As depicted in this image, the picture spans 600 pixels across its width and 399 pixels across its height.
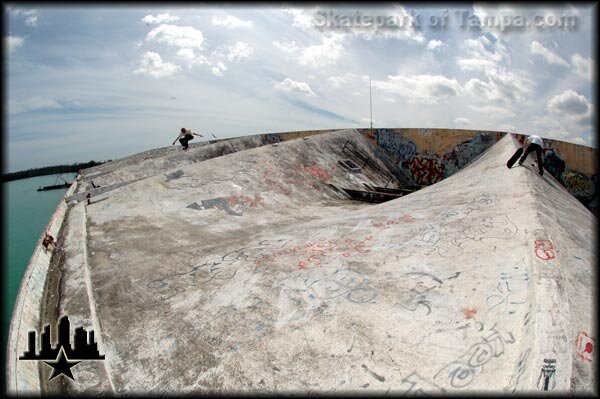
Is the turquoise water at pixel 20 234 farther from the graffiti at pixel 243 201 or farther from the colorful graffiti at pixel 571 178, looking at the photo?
the colorful graffiti at pixel 571 178

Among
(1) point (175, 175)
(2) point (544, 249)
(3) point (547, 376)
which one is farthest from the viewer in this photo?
(1) point (175, 175)

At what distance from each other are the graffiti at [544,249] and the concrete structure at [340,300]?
22mm

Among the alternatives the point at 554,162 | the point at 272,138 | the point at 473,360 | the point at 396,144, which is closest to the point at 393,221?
the point at 473,360

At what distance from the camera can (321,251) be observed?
226 inches

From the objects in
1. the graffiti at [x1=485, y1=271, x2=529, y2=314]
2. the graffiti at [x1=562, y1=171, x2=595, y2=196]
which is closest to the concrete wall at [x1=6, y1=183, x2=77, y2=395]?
the graffiti at [x1=485, y1=271, x2=529, y2=314]

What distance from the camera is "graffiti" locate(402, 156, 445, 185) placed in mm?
20031

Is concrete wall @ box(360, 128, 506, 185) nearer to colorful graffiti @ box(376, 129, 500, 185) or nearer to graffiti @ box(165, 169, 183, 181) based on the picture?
colorful graffiti @ box(376, 129, 500, 185)

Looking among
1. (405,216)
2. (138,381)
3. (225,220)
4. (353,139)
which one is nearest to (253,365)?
(138,381)

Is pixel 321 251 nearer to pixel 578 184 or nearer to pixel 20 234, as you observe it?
pixel 578 184

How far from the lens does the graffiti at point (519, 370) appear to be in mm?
2857

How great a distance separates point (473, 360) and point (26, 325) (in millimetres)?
5283

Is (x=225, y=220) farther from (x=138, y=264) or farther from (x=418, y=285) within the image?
(x=418, y=285)

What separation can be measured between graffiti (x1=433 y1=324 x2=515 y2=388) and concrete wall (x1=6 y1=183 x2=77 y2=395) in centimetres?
404

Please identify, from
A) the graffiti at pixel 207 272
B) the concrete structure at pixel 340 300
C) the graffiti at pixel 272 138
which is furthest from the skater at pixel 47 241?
the graffiti at pixel 272 138
